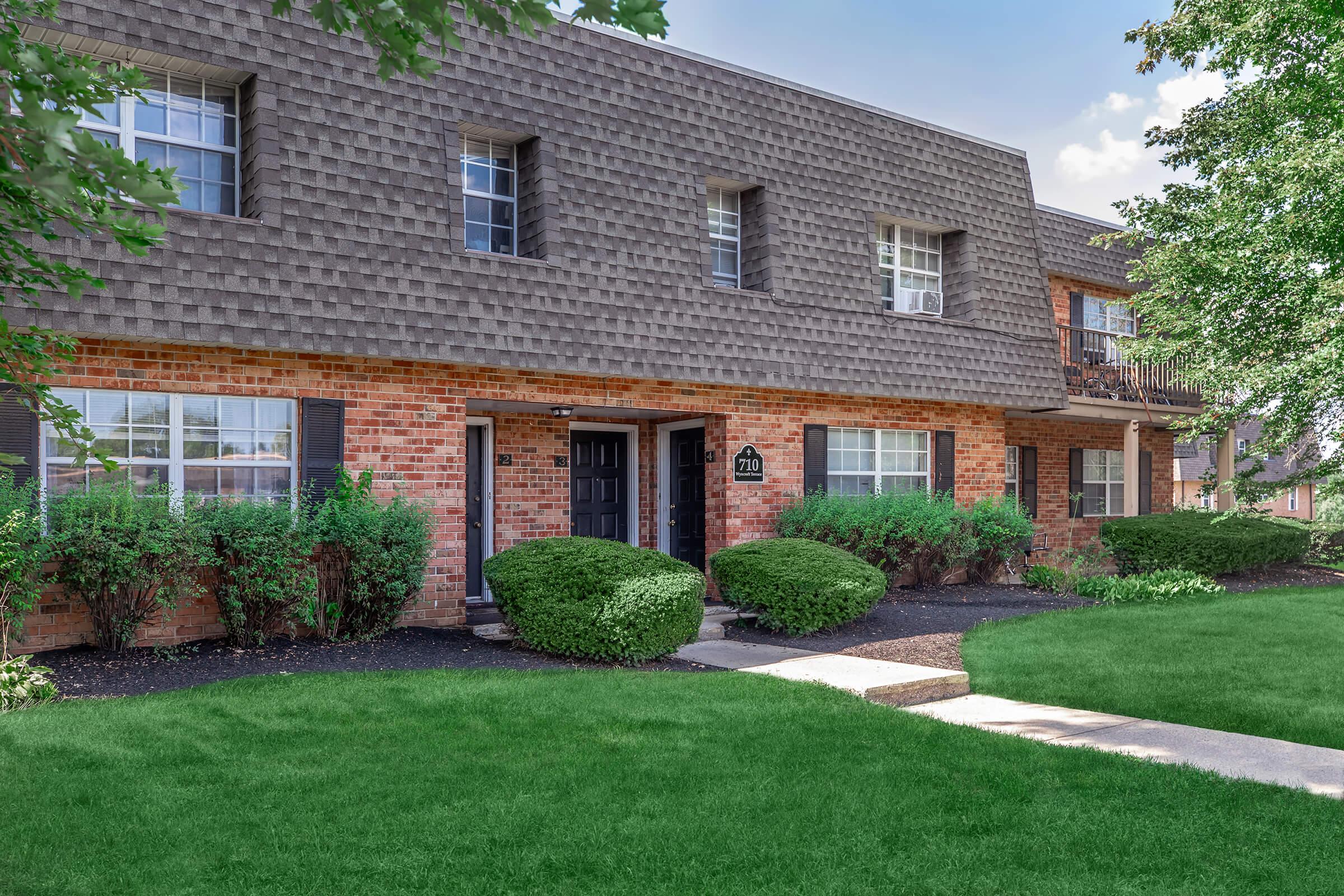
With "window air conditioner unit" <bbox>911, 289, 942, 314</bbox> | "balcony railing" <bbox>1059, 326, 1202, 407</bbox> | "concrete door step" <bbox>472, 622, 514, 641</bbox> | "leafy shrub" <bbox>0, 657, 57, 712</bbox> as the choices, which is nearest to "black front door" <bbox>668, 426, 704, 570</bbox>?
"concrete door step" <bbox>472, 622, 514, 641</bbox>

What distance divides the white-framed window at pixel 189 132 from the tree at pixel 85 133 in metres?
5.74

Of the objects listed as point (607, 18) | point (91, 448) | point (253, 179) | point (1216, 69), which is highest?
point (1216, 69)

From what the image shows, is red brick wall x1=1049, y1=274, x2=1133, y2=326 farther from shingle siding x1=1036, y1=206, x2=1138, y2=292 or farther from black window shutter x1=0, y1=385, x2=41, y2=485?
black window shutter x1=0, y1=385, x2=41, y2=485

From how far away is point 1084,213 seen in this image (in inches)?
698

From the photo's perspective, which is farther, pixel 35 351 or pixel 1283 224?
pixel 1283 224

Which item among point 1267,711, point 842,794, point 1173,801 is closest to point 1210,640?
point 1267,711

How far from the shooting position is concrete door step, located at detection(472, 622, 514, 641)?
30.2 ft

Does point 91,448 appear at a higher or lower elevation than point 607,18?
lower

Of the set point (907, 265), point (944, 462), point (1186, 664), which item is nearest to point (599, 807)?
point (1186, 664)

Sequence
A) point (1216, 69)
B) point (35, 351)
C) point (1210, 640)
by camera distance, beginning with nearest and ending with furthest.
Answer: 1. point (35, 351)
2. point (1210, 640)
3. point (1216, 69)

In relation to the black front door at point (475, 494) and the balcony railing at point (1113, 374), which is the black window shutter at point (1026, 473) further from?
the black front door at point (475, 494)

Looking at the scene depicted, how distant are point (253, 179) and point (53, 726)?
510cm

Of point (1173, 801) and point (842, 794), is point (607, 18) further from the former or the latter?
point (1173, 801)

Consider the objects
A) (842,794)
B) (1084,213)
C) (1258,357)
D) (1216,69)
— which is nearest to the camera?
(842,794)
